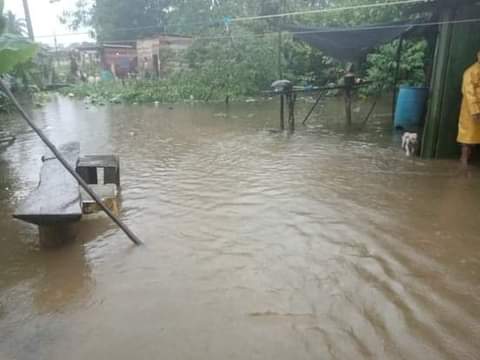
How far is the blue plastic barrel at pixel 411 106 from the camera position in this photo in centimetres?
784

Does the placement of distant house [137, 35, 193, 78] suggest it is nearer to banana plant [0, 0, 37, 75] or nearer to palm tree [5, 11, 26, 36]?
palm tree [5, 11, 26, 36]

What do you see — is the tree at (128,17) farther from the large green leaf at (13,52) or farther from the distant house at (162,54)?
the large green leaf at (13,52)

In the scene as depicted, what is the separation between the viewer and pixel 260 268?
143 inches

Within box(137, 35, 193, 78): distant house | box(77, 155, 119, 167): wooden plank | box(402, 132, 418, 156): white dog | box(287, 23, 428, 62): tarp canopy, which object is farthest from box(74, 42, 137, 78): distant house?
box(402, 132, 418, 156): white dog

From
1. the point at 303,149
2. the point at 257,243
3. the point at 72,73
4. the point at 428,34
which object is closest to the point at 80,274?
the point at 257,243

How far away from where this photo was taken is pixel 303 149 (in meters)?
8.04

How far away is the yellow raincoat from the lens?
5.86 m

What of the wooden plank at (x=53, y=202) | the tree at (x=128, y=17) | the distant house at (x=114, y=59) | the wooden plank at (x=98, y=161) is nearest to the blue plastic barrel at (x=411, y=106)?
the wooden plank at (x=98, y=161)

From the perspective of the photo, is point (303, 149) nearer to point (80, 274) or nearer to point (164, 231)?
point (164, 231)

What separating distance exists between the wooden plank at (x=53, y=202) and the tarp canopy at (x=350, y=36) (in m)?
6.28

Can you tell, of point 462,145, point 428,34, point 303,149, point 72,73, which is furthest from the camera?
point 72,73

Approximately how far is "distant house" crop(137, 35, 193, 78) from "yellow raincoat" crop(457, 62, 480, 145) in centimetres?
1732

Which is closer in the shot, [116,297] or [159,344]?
[159,344]

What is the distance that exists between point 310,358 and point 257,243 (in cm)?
161
